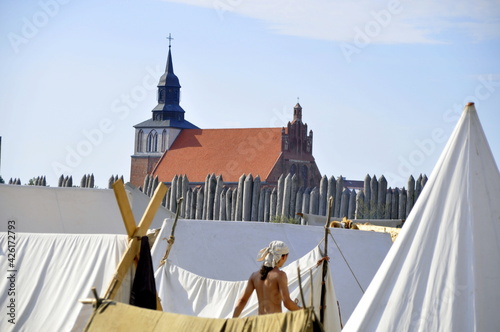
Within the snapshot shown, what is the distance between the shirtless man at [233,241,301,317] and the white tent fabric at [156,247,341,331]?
0.71 m

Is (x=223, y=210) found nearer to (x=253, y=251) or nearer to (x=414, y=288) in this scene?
(x=253, y=251)

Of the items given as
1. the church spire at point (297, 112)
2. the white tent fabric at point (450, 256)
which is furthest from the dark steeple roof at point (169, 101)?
the white tent fabric at point (450, 256)

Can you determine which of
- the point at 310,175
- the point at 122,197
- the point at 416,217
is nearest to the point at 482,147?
the point at 416,217

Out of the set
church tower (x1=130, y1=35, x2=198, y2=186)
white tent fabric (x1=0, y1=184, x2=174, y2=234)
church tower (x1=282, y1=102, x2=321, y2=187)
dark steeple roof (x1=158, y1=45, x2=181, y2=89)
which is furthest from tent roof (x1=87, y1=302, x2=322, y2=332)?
dark steeple roof (x1=158, y1=45, x2=181, y2=89)

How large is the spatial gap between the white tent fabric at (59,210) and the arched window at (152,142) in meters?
50.2

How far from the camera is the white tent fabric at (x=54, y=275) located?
7.59m

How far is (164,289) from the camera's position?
24.6ft

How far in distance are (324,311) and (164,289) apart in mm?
1447

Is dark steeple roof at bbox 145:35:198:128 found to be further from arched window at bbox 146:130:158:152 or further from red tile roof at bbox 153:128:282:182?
red tile roof at bbox 153:128:282:182

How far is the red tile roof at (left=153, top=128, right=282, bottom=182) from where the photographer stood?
5138 centimetres

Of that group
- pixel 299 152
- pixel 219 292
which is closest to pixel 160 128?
pixel 299 152

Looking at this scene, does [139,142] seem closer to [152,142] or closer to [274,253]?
[152,142]

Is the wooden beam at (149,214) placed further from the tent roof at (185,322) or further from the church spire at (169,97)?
the church spire at (169,97)

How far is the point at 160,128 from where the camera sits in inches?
2499
